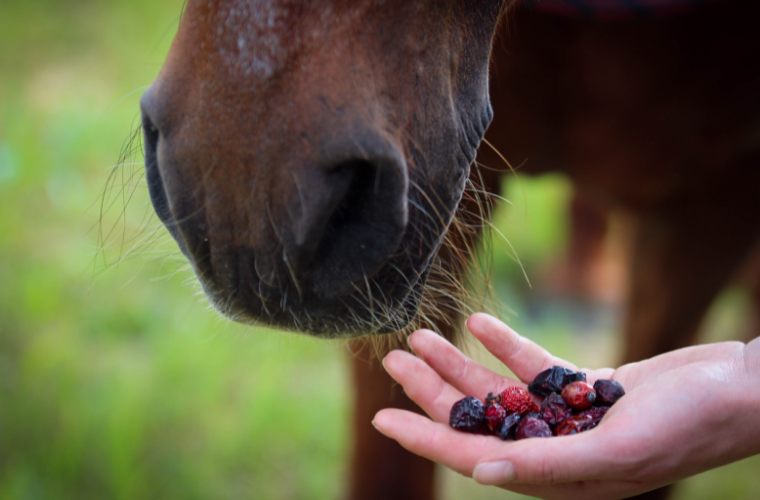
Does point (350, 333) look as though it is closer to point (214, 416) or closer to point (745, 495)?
point (214, 416)

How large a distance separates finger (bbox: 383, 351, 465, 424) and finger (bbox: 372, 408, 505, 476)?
12cm

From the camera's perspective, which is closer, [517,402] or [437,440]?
[437,440]

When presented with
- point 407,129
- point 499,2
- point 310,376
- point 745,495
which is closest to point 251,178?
point 407,129

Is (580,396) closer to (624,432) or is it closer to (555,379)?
(555,379)

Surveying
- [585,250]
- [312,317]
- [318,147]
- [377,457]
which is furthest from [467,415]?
[585,250]

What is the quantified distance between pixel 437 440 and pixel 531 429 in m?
0.17

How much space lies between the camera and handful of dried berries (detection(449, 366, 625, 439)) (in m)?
1.09

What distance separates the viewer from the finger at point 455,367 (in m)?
1.25

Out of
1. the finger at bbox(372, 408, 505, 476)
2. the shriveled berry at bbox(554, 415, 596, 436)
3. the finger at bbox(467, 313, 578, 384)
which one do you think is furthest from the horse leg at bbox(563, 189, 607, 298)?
the finger at bbox(372, 408, 505, 476)

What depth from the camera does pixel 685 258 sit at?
205cm

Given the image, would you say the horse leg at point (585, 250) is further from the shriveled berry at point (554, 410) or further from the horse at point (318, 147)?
the horse at point (318, 147)

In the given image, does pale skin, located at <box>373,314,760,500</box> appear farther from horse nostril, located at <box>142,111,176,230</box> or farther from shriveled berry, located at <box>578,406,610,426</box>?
horse nostril, located at <box>142,111,176,230</box>

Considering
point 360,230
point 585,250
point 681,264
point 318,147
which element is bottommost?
point 585,250

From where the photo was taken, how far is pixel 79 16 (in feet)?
14.6
